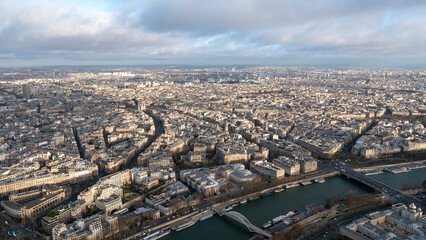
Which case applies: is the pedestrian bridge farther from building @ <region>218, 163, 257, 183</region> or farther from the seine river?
building @ <region>218, 163, 257, 183</region>

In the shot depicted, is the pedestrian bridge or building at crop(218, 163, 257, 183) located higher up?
building at crop(218, 163, 257, 183)

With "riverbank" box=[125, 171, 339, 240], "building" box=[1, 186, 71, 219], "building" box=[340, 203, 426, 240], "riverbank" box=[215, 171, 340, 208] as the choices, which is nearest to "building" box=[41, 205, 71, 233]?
"building" box=[1, 186, 71, 219]

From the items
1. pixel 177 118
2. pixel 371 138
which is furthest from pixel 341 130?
pixel 177 118

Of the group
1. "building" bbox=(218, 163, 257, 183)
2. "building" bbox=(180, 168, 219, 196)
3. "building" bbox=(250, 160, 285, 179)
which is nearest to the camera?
"building" bbox=(180, 168, 219, 196)

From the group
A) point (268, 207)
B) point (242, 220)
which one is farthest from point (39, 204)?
point (268, 207)

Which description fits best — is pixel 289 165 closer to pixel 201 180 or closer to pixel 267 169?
pixel 267 169

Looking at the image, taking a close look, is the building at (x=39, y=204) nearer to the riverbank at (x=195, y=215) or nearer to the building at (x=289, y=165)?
the riverbank at (x=195, y=215)
